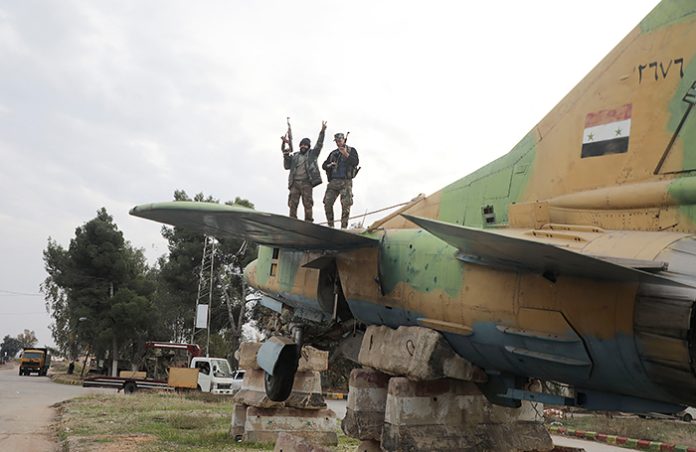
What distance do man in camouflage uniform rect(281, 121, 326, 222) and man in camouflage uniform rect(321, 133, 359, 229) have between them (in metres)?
0.46

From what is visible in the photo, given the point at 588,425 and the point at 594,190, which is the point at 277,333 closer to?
the point at 594,190

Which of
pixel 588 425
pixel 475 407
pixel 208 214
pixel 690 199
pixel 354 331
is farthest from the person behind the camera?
pixel 588 425

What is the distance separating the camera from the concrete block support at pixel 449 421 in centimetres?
625

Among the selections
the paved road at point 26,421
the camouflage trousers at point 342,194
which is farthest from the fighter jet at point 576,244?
the paved road at point 26,421

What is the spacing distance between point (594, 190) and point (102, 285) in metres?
41.2

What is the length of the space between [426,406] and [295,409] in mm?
6025

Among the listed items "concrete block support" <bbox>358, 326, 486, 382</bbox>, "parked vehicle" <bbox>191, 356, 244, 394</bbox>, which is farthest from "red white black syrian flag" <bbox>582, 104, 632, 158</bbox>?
"parked vehicle" <bbox>191, 356, 244, 394</bbox>

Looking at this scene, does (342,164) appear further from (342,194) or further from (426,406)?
(426,406)

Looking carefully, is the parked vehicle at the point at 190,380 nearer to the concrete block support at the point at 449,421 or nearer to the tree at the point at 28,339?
the concrete block support at the point at 449,421

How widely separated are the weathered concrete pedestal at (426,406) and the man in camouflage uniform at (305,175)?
3.26 meters

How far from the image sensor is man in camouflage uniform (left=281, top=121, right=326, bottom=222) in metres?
9.73

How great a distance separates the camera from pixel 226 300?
4081cm

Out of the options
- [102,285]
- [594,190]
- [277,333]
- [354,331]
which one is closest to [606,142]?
[594,190]

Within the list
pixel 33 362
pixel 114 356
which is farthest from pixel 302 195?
pixel 33 362
